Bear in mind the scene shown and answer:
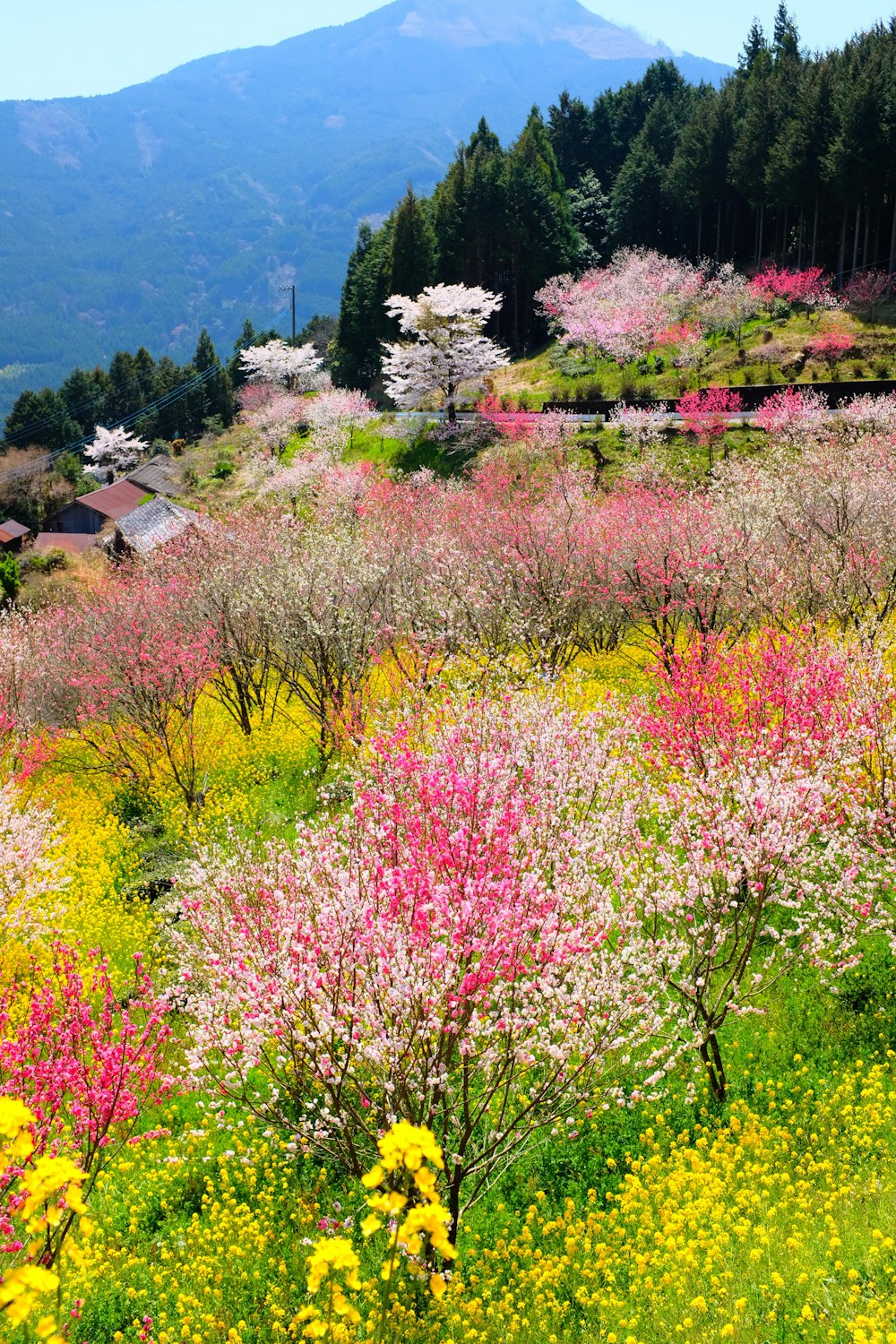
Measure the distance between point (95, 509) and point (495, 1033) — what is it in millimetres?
65550

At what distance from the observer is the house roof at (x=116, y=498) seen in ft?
215

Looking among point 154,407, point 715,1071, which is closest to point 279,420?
point 154,407

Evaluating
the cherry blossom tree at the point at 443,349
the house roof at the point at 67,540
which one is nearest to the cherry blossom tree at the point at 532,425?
the cherry blossom tree at the point at 443,349

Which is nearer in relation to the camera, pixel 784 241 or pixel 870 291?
pixel 870 291

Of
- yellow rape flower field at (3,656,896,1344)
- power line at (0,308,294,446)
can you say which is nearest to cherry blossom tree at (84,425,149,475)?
power line at (0,308,294,446)

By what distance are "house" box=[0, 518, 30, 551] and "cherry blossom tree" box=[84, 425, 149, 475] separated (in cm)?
1332

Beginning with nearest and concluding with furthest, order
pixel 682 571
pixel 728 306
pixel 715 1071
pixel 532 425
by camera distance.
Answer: pixel 715 1071, pixel 682 571, pixel 532 425, pixel 728 306

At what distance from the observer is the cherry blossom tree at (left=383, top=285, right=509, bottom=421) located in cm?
4584

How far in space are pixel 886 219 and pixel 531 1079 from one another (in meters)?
60.2

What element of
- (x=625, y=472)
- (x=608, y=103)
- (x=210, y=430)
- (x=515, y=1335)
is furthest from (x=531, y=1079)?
(x=608, y=103)

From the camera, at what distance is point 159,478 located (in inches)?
2756

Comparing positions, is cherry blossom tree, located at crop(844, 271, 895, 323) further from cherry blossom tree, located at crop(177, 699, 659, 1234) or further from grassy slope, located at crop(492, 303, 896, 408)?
cherry blossom tree, located at crop(177, 699, 659, 1234)

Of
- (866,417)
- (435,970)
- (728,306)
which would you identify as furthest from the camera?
(728,306)

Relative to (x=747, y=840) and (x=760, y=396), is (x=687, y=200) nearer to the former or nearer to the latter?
(x=760, y=396)
